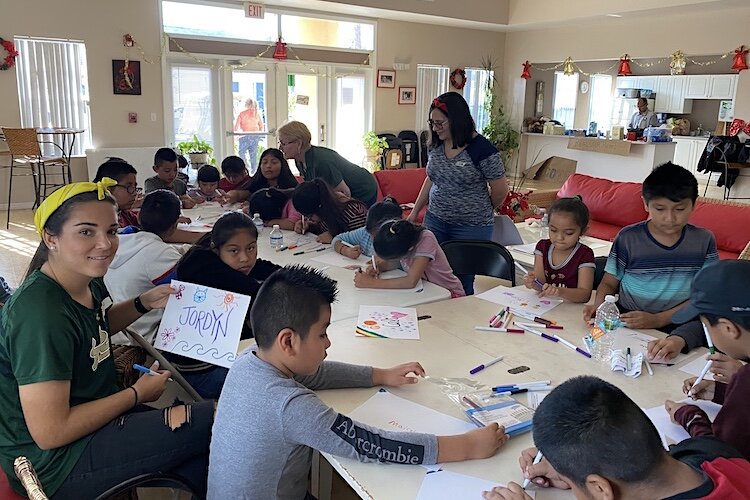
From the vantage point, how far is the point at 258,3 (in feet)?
29.0

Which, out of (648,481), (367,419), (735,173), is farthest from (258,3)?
(648,481)

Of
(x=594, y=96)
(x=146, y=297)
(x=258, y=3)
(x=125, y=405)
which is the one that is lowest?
(x=125, y=405)

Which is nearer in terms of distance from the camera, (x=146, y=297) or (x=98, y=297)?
(x=98, y=297)

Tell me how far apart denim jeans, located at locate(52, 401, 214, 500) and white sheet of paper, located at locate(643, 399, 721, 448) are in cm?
124

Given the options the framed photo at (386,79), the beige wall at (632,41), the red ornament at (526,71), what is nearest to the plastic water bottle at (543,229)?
the beige wall at (632,41)

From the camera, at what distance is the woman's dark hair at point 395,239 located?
261 centimetres

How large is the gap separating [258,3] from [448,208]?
685cm

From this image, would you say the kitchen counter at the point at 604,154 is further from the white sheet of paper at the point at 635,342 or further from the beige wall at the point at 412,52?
the white sheet of paper at the point at 635,342

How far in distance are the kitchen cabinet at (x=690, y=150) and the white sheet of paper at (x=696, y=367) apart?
11164 mm

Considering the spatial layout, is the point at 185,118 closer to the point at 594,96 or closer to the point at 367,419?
the point at 367,419

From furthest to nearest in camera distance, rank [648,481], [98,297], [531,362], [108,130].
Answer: [108,130] < [531,362] < [98,297] < [648,481]

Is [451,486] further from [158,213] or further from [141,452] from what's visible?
[158,213]

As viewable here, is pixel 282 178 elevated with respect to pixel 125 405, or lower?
elevated

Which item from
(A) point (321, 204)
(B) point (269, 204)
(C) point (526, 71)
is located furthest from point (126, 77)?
(C) point (526, 71)
